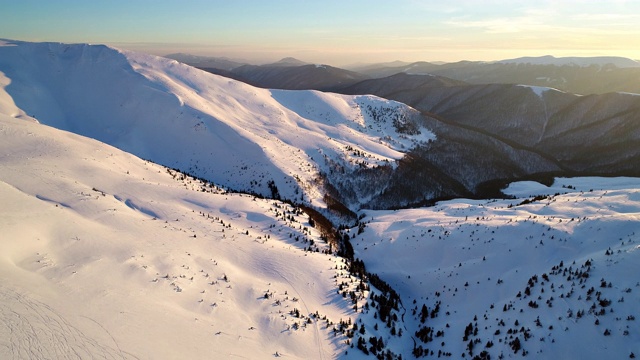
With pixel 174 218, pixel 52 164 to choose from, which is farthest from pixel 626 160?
pixel 52 164

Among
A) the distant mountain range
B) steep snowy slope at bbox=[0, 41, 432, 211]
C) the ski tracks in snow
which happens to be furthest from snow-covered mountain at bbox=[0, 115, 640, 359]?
the distant mountain range

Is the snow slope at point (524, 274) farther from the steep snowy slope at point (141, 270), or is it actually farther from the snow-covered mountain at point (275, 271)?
the steep snowy slope at point (141, 270)

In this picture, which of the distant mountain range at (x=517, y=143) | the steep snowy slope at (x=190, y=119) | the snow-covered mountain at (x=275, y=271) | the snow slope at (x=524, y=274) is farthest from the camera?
the distant mountain range at (x=517, y=143)

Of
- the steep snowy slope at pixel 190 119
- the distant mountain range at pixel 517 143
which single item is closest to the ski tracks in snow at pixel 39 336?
the steep snowy slope at pixel 190 119

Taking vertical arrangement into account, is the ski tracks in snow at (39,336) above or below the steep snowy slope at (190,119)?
below

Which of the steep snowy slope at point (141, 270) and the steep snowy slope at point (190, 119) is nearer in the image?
the steep snowy slope at point (141, 270)
